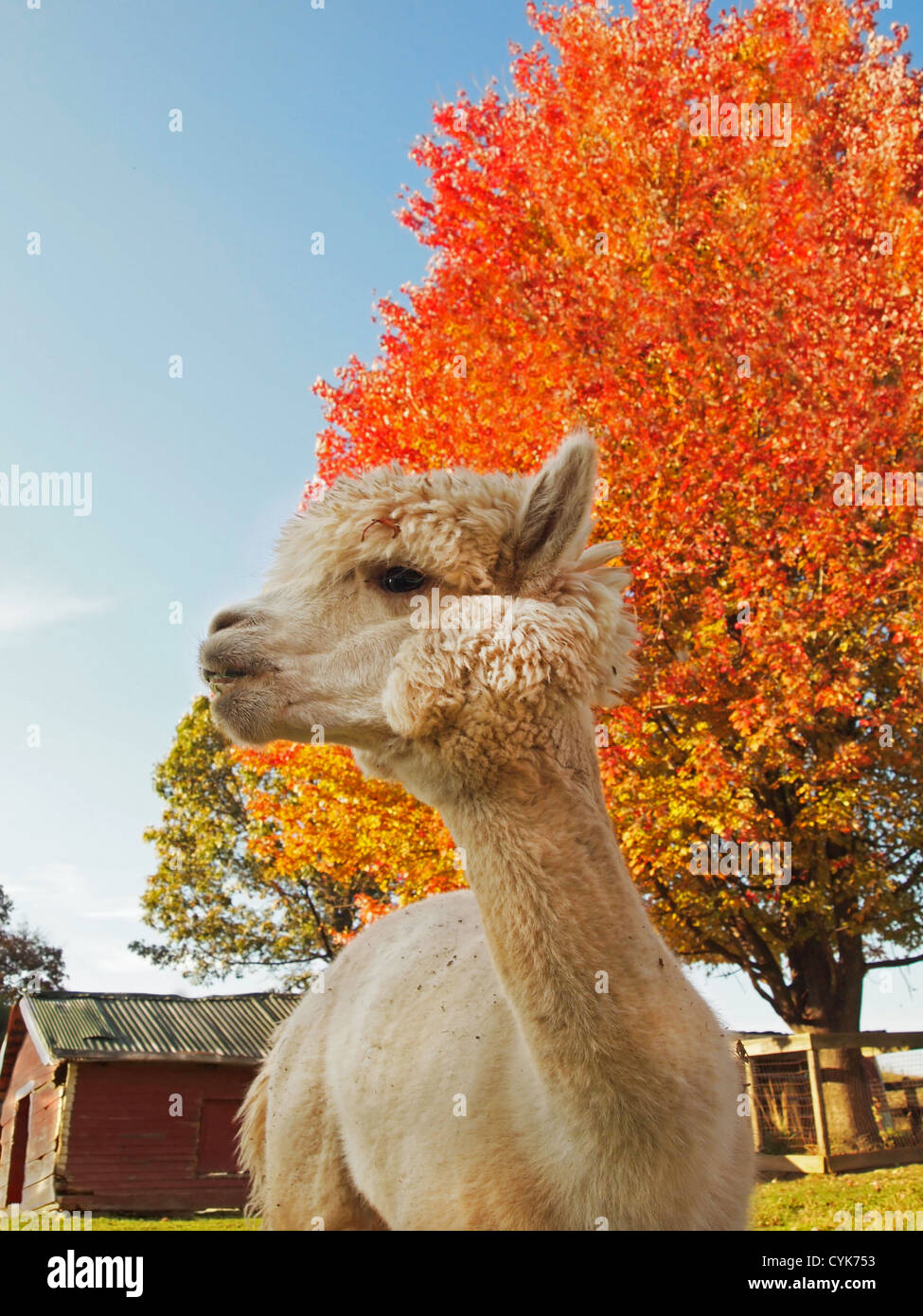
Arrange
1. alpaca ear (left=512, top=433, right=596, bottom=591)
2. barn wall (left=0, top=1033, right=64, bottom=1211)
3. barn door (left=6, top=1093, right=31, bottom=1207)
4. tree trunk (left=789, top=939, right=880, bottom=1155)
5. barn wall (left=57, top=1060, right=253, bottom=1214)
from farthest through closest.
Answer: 1. barn door (left=6, top=1093, right=31, bottom=1207)
2. barn wall (left=0, top=1033, right=64, bottom=1211)
3. barn wall (left=57, top=1060, right=253, bottom=1214)
4. tree trunk (left=789, top=939, right=880, bottom=1155)
5. alpaca ear (left=512, top=433, right=596, bottom=591)

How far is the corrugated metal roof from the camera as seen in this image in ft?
65.5

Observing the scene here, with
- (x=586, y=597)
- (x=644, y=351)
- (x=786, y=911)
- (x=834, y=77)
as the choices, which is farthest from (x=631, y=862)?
(x=834, y=77)

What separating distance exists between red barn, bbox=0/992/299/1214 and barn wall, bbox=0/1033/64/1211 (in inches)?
1.6

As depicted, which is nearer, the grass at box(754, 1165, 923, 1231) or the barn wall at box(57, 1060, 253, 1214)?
the grass at box(754, 1165, 923, 1231)

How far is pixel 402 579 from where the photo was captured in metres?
3.01

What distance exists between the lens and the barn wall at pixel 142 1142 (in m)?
18.7

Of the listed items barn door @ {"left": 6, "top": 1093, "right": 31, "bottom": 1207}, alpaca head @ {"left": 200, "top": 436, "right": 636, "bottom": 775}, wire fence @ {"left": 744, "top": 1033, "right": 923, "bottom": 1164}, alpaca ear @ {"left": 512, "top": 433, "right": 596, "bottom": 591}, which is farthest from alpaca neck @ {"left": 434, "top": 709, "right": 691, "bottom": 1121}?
barn door @ {"left": 6, "top": 1093, "right": 31, "bottom": 1207}

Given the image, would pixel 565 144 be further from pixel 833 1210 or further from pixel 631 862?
pixel 833 1210

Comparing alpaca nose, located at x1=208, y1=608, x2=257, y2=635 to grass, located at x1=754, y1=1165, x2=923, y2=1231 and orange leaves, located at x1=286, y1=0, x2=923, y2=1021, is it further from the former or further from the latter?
orange leaves, located at x1=286, y1=0, x2=923, y2=1021

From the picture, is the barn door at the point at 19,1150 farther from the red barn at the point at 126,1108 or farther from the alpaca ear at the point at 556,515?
the alpaca ear at the point at 556,515

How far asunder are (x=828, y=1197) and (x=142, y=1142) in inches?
566

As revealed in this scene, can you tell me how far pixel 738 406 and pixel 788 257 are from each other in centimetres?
205

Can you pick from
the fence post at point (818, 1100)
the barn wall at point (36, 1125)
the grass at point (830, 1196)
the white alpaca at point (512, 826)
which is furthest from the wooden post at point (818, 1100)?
the barn wall at point (36, 1125)

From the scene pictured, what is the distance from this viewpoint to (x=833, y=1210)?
28.9 ft
